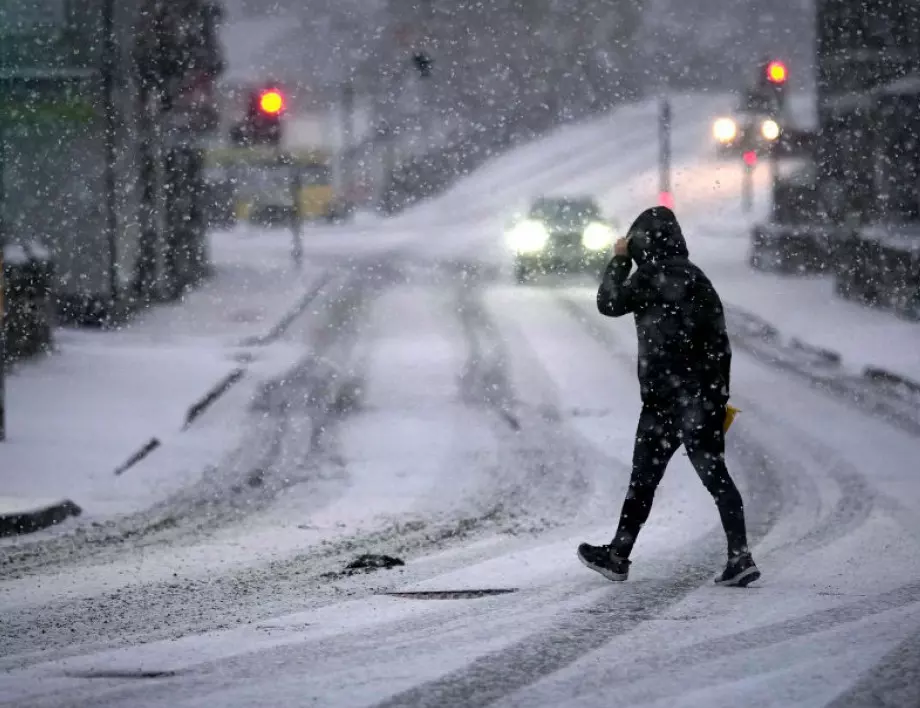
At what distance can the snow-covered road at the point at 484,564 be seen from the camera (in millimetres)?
5129

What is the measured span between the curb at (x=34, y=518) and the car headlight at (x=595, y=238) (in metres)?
21.6

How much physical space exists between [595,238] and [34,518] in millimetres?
22293

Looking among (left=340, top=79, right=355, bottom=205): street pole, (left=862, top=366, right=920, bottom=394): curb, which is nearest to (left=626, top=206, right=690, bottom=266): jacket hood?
(left=862, top=366, right=920, bottom=394): curb

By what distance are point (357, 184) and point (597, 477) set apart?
180ft

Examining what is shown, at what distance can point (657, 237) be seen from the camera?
276 inches

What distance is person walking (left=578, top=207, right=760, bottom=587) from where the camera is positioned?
684 cm

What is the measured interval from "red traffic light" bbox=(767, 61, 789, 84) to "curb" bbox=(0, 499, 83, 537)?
1581 centimetres

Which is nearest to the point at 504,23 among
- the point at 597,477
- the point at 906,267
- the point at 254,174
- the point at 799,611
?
the point at 254,174

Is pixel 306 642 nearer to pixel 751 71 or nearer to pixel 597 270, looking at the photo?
pixel 597 270

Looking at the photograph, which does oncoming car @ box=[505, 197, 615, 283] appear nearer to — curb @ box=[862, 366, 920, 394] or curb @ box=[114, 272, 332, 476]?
curb @ box=[114, 272, 332, 476]

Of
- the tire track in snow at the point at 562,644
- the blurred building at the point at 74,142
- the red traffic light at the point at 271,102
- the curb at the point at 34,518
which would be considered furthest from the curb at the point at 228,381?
the tire track in snow at the point at 562,644

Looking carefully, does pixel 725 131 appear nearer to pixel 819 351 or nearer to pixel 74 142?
pixel 819 351

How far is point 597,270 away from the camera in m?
30.4

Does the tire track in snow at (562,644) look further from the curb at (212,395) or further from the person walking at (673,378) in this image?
the curb at (212,395)
